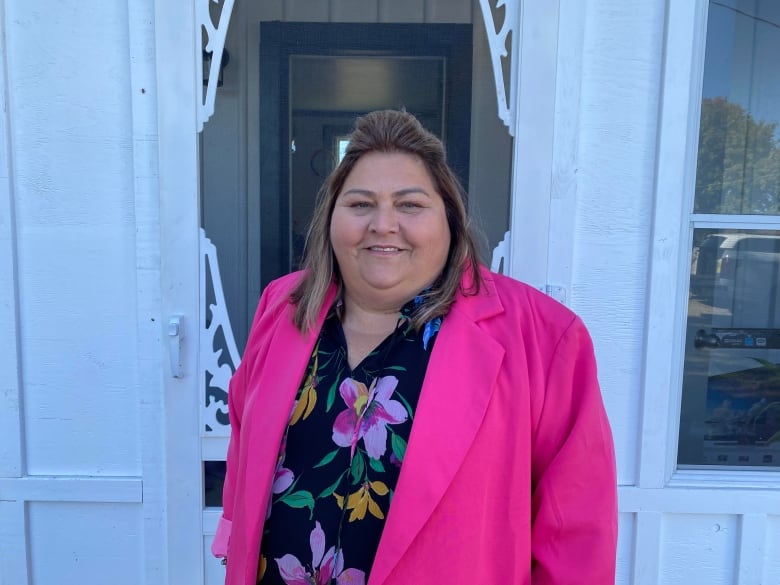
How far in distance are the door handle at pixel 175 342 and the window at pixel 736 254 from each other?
72.1 inches

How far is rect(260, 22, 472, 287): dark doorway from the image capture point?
6.89 ft

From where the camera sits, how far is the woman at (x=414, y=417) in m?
1.16

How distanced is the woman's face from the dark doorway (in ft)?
2.73

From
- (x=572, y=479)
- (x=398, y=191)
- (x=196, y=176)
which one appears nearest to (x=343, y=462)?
(x=572, y=479)

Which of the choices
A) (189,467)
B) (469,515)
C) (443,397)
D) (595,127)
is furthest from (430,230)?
(189,467)

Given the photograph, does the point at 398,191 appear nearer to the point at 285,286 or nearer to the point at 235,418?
the point at 285,286

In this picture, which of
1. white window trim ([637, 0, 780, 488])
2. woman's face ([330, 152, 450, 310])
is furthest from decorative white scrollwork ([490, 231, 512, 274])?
woman's face ([330, 152, 450, 310])

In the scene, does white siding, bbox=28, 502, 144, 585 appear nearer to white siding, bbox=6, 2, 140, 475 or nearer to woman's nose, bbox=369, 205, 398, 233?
white siding, bbox=6, 2, 140, 475

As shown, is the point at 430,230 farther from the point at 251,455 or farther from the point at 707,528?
the point at 707,528

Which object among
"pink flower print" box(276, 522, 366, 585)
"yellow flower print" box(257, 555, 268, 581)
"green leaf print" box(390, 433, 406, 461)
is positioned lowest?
"yellow flower print" box(257, 555, 268, 581)

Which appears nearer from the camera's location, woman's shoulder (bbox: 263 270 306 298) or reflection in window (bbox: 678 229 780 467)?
woman's shoulder (bbox: 263 270 306 298)

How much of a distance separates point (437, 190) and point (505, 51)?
941 millimetres

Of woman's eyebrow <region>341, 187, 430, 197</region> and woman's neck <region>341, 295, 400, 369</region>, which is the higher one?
woman's eyebrow <region>341, 187, 430, 197</region>

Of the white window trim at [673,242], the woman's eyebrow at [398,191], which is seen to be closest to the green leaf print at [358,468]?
the woman's eyebrow at [398,191]
